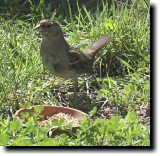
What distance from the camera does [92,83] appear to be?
7320 mm

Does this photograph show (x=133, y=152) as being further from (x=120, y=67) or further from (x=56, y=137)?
(x=120, y=67)

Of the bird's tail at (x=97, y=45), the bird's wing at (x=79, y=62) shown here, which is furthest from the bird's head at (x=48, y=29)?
the bird's tail at (x=97, y=45)

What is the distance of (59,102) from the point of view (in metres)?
6.94

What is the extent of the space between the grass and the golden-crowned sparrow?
15 cm

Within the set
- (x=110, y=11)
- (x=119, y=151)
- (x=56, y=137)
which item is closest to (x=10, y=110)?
(x=56, y=137)

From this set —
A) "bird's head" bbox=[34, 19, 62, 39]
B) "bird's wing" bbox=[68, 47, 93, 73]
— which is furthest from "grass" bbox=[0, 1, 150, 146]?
"bird's head" bbox=[34, 19, 62, 39]

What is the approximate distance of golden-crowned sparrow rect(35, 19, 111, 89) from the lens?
280 inches

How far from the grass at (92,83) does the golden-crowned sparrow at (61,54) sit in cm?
15

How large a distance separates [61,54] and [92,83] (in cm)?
40

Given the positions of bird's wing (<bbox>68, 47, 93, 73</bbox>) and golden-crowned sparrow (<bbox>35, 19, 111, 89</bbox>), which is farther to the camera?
bird's wing (<bbox>68, 47, 93, 73</bbox>)

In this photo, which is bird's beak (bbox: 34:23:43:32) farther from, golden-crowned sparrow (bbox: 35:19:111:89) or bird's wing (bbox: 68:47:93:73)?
bird's wing (bbox: 68:47:93:73)

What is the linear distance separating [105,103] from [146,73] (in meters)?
0.62

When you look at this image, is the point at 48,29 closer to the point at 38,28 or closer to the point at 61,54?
the point at 38,28

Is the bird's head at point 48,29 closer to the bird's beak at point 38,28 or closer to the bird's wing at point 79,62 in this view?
the bird's beak at point 38,28
